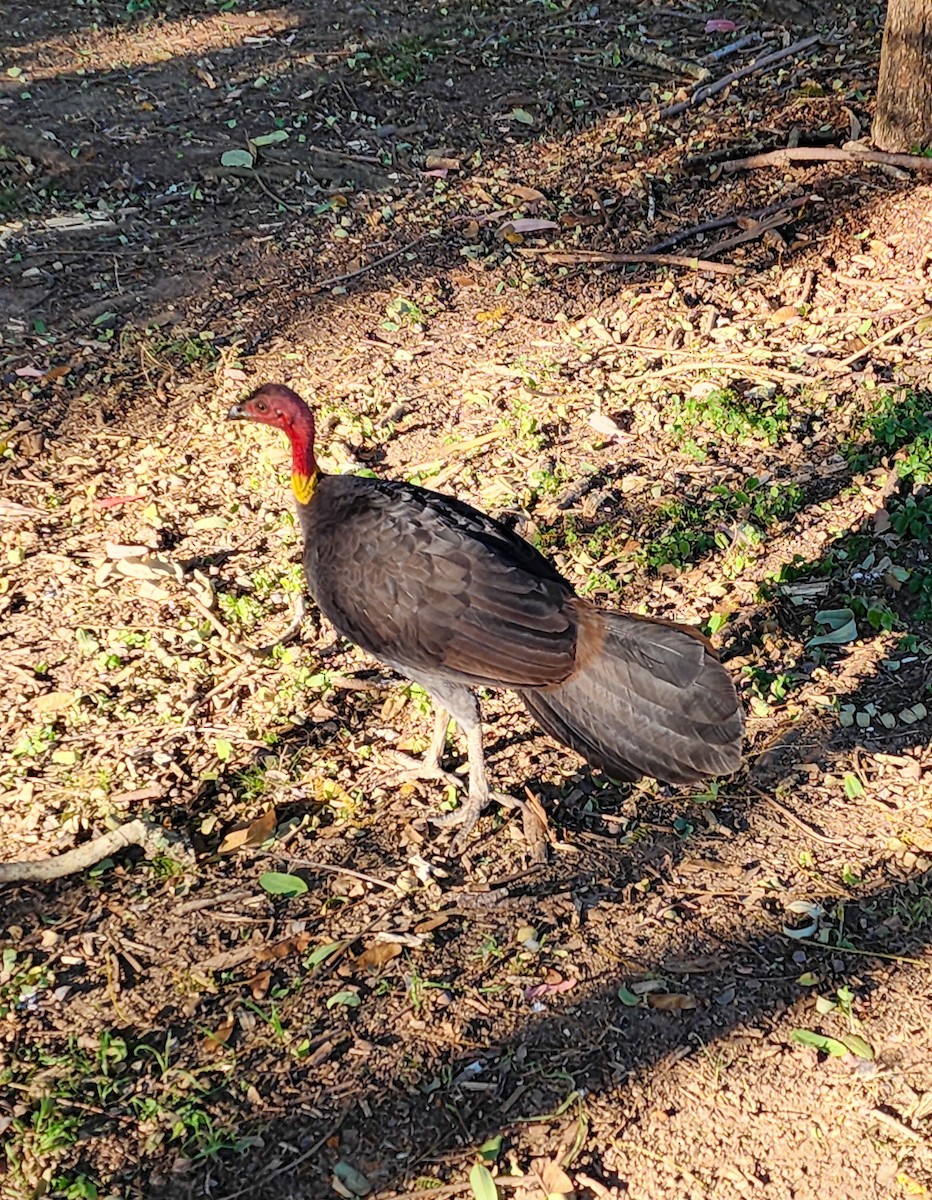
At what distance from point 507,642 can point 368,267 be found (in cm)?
402

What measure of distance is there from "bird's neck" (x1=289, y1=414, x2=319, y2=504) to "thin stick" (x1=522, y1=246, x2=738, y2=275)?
325 centimetres

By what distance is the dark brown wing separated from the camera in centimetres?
419

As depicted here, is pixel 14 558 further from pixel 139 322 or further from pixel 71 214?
pixel 71 214

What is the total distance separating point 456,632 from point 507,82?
21.1ft

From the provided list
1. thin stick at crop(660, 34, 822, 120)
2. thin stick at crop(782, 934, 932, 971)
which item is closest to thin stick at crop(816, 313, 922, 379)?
thin stick at crop(660, 34, 822, 120)

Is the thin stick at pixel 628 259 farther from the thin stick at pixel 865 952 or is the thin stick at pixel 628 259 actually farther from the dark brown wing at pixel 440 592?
the thin stick at pixel 865 952

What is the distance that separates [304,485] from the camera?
4719 mm

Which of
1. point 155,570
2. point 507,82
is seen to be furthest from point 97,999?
point 507,82

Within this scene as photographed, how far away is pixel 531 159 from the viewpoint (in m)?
8.46

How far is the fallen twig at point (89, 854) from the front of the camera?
4141mm

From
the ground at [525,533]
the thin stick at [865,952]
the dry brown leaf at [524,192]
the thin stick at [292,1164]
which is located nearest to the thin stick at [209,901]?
the ground at [525,533]

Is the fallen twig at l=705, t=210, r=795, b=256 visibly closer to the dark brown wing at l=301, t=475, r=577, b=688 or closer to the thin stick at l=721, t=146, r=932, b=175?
the thin stick at l=721, t=146, r=932, b=175

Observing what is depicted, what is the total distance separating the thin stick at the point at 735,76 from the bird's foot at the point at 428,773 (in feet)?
18.4

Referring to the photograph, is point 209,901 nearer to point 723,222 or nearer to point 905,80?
point 723,222
